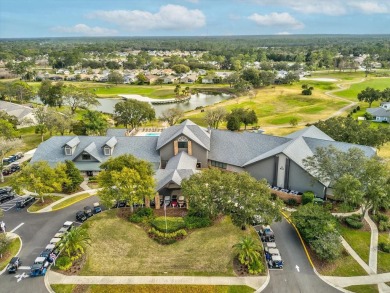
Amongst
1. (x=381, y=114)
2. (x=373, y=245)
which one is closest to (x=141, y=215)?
(x=373, y=245)

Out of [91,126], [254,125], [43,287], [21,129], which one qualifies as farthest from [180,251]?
[21,129]

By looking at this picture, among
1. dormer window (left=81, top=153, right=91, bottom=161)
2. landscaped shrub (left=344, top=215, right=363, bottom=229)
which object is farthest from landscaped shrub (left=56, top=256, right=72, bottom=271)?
landscaped shrub (left=344, top=215, right=363, bottom=229)

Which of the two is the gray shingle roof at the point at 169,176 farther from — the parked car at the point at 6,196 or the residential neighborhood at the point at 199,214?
the parked car at the point at 6,196

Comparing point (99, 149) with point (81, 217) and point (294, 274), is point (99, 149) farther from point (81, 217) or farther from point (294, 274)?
point (294, 274)

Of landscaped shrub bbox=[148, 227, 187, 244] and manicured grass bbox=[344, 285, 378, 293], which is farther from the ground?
landscaped shrub bbox=[148, 227, 187, 244]

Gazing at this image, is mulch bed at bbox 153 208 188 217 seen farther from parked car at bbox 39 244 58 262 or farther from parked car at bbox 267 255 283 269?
parked car at bbox 267 255 283 269
